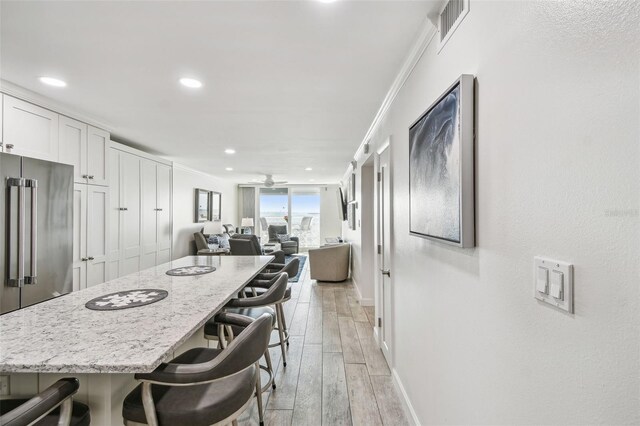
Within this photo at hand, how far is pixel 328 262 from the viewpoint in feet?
18.7

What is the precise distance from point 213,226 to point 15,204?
15.6ft

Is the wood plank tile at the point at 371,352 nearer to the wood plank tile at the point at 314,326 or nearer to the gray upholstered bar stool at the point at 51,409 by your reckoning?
the wood plank tile at the point at 314,326

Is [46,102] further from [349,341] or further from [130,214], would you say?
[349,341]

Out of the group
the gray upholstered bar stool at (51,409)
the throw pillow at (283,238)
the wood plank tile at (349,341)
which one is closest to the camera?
the gray upholstered bar stool at (51,409)

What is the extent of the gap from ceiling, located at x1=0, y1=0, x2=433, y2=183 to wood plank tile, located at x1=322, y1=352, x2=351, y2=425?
2397mm

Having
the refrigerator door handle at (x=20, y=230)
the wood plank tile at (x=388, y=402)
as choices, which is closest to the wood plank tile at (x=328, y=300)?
the wood plank tile at (x=388, y=402)

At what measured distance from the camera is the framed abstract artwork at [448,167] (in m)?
1.13

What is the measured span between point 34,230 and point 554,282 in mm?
3122

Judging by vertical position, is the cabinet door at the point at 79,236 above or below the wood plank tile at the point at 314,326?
above

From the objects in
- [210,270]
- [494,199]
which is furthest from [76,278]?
[494,199]

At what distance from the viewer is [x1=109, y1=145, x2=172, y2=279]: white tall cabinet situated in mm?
3756

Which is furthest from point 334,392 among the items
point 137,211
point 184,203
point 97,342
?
point 184,203

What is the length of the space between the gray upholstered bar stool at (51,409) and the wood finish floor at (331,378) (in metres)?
1.17

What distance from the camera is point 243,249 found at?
5.42 meters
